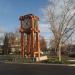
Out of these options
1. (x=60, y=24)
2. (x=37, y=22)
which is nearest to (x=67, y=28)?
(x=60, y=24)

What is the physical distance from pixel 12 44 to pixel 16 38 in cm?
629

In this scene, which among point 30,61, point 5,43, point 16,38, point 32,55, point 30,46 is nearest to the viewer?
point 30,61

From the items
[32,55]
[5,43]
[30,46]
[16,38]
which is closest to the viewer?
[32,55]

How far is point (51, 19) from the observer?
4000 cm

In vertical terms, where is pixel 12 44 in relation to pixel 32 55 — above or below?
above

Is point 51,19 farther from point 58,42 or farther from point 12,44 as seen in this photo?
point 12,44

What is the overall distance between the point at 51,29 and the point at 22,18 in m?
5.42

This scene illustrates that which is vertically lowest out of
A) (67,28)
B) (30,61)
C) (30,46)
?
(30,61)

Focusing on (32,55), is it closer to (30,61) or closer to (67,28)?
(30,61)

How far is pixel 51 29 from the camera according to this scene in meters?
40.8

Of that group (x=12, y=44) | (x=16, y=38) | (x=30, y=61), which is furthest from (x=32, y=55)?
(x=12, y=44)

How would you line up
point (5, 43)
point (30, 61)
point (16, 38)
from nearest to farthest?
point (30, 61)
point (16, 38)
point (5, 43)

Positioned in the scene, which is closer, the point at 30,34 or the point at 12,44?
the point at 30,34

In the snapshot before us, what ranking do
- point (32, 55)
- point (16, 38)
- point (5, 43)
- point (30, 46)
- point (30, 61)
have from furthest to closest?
point (5, 43) → point (16, 38) → point (30, 46) → point (32, 55) → point (30, 61)
